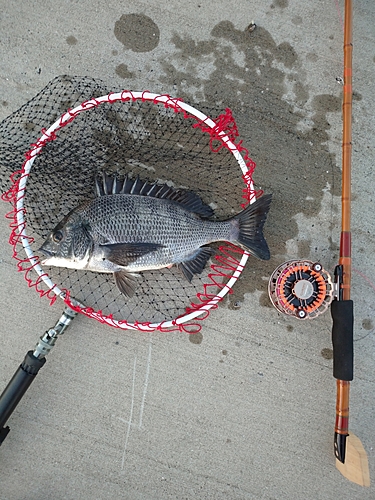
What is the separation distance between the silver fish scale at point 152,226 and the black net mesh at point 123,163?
0.32m

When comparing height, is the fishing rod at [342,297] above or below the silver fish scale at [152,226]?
below

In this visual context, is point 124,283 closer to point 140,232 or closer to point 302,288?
point 140,232

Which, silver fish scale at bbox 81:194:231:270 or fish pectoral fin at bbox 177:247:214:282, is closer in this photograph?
silver fish scale at bbox 81:194:231:270

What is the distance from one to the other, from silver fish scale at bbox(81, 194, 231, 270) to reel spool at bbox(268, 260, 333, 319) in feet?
1.74

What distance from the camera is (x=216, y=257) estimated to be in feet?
9.84

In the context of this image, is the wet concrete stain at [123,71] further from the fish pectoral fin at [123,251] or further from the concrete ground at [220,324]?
the fish pectoral fin at [123,251]

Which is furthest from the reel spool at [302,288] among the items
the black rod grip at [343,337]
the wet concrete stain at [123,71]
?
the wet concrete stain at [123,71]

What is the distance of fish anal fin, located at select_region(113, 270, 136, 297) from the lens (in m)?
2.76

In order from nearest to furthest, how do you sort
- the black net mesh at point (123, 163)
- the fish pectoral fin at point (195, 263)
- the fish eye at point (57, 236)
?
the fish eye at point (57, 236) → the fish pectoral fin at point (195, 263) → the black net mesh at point (123, 163)

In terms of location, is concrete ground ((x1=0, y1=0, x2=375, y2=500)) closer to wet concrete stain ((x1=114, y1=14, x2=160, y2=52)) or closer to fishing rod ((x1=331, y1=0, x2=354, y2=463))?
wet concrete stain ((x1=114, y1=14, x2=160, y2=52))

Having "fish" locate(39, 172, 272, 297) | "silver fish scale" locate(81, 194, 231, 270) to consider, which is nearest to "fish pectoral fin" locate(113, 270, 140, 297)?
"fish" locate(39, 172, 272, 297)

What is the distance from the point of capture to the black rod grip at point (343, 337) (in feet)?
8.96

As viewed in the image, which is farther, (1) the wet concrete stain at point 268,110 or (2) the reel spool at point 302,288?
(1) the wet concrete stain at point 268,110

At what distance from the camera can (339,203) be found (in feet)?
10.2
